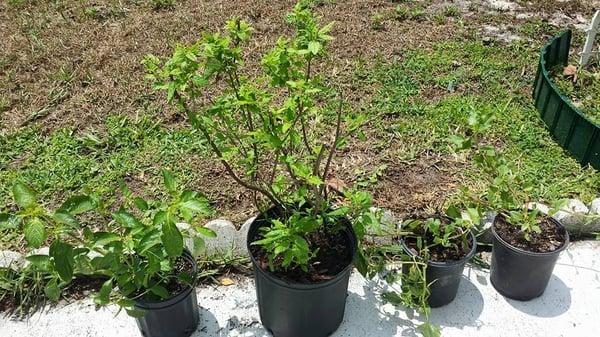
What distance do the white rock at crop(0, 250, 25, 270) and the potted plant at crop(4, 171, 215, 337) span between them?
0.90ft

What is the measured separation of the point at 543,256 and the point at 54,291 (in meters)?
2.14

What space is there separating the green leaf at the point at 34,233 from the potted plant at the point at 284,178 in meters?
0.65

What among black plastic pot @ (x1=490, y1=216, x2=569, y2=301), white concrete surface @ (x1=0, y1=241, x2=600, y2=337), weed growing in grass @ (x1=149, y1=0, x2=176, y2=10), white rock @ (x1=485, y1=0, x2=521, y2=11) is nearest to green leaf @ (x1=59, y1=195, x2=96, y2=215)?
white concrete surface @ (x1=0, y1=241, x2=600, y2=337)

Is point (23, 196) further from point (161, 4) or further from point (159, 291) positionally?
point (161, 4)

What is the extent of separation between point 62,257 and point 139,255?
36 cm

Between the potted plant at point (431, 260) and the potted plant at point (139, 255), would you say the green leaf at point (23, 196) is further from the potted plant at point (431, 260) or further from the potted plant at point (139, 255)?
the potted plant at point (431, 260)

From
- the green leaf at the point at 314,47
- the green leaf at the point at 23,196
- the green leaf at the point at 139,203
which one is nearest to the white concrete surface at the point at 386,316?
the green leaf at the point at 139,203

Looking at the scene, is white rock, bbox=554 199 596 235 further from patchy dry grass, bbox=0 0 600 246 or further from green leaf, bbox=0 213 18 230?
green leaf, bbox=0 213 18 230

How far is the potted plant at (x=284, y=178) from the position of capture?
7.22 ft

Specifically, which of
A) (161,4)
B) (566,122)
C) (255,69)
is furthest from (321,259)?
(161,4)

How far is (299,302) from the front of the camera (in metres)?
2.48

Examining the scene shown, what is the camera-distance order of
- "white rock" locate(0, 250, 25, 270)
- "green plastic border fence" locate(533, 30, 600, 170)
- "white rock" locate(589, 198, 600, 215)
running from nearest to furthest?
"white rock" locate(0, 250, 25, 270) < "white rock" locate(589, 198, 600, 215) < "green plastic border fence" locate(533, 30, 600, 170)

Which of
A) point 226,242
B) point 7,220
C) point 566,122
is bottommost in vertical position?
point 226,242

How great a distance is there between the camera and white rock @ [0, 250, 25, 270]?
2.91 m
